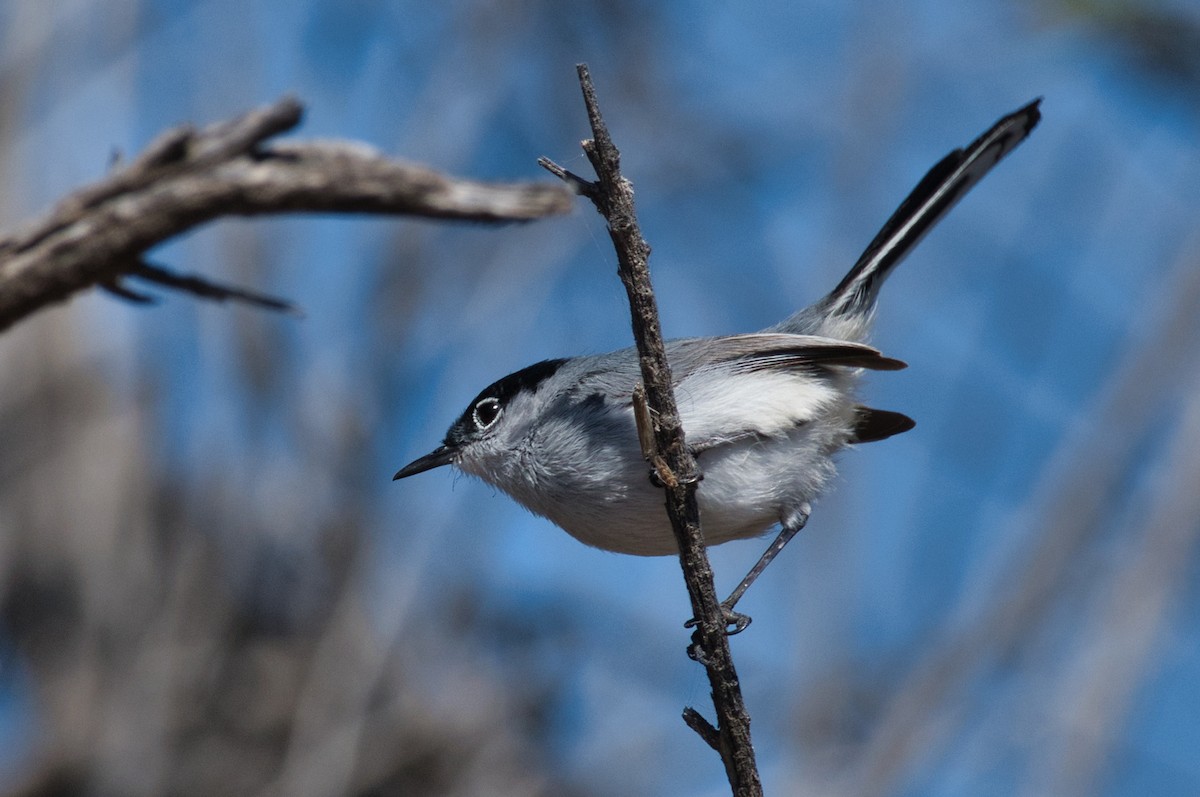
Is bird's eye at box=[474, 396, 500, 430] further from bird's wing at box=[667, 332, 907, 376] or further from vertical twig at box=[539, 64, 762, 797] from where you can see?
vertical twig at box=[539, 64, 762, 797]

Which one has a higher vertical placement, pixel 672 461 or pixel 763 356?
pixel 763 356

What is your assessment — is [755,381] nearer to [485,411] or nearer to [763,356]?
[763,356]

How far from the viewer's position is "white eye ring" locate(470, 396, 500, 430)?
10.6 ft

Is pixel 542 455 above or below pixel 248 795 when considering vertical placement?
above

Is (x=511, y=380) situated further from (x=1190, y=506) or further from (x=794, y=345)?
(x=1190, y=506)

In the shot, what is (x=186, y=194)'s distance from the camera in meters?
1.86

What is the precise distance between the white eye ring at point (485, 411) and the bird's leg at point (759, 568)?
2.83 ft

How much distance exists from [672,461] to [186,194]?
3.19 ft

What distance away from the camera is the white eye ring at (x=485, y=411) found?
10.6ft

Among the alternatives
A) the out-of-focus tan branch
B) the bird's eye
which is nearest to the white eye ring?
the bird's eye

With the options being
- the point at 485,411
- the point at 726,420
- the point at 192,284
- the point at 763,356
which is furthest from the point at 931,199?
the point at 192,284

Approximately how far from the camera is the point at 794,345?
283 centimetres

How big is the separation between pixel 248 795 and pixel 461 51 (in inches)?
137

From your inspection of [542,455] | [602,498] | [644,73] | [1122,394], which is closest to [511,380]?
[542,455]
